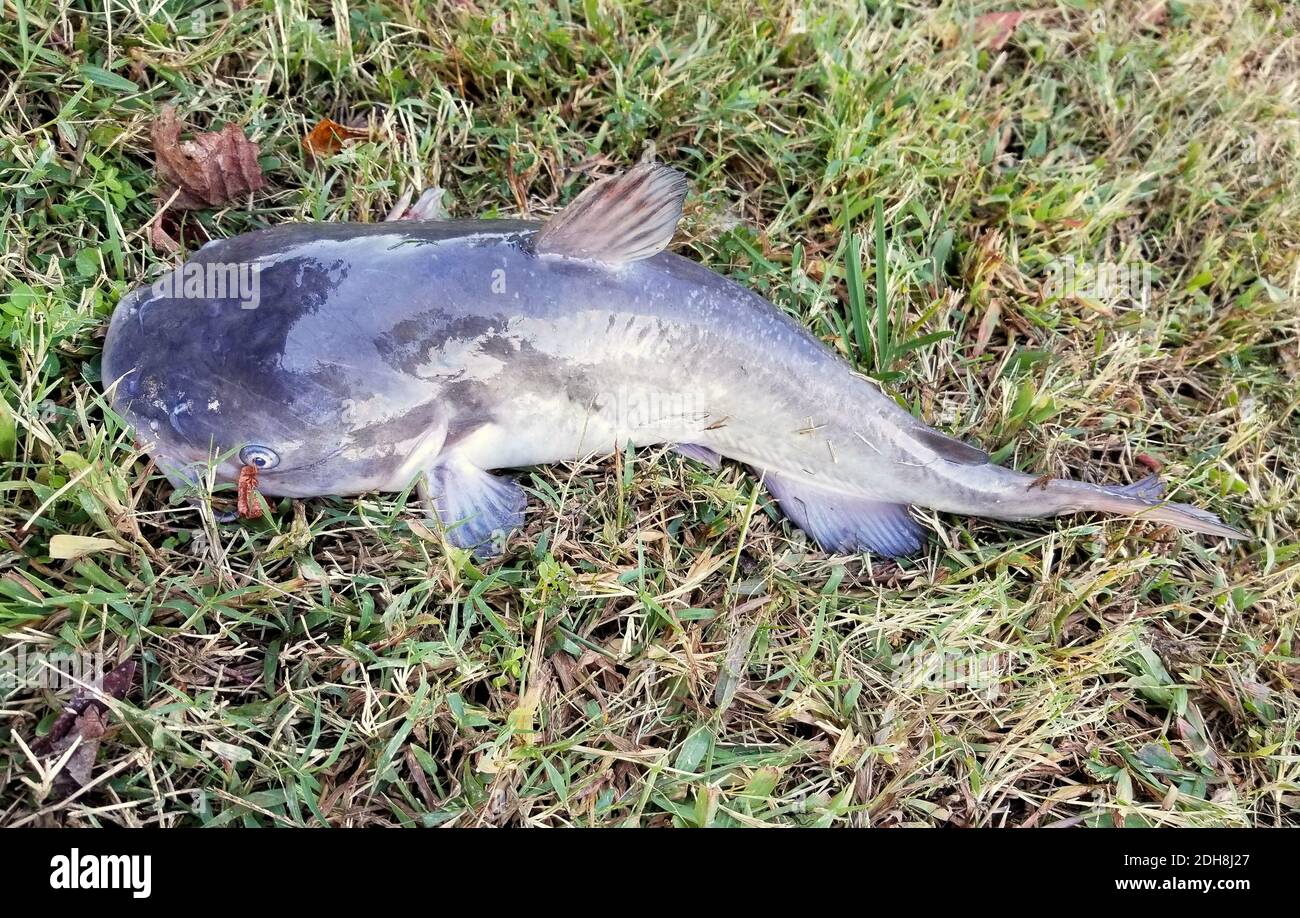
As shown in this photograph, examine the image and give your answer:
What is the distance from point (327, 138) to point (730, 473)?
78.0 inches

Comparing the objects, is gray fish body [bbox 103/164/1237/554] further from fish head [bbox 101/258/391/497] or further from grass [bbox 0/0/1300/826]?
grass [bbox 0/0/1300/826]

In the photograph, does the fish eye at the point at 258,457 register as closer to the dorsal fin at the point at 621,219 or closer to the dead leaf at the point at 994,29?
the dorsal fin at the point at 621,219

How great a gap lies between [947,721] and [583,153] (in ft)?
8.43

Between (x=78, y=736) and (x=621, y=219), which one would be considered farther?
(x=621, y=219)

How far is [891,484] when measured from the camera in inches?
122

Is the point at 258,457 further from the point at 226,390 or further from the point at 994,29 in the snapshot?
the point at 994,29

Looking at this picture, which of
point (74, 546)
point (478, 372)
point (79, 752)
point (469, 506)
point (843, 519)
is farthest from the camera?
point (843, 519)

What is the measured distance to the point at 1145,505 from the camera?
314 centimetres

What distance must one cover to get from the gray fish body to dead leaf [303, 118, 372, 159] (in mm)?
707

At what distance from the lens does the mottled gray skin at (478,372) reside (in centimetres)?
245

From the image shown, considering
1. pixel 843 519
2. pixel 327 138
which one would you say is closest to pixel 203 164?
pixel 327 138
